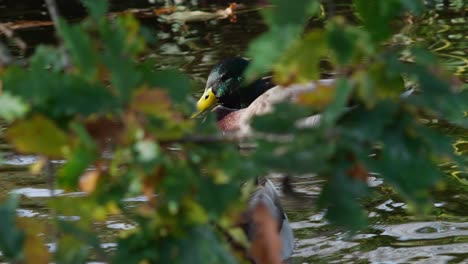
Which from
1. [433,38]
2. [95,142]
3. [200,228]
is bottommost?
[433,38]

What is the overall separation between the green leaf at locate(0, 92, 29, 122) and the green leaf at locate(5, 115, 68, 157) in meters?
0.02

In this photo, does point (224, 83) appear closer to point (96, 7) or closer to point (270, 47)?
point (96, 7)

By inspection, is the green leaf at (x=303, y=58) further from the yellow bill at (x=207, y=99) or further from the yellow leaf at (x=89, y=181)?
the yellow bill at (x=207, y=99)

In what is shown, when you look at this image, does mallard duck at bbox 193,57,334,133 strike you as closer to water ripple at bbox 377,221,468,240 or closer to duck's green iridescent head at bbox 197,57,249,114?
duck's green iridescent head at bbox 197,57,249,114

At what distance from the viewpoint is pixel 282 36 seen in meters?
1.58

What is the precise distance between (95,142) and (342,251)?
10.2ft

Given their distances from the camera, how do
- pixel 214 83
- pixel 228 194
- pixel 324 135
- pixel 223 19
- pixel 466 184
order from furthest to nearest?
pixel 223 19, pixel 214 83, pixel 466 184, pixel 228 194, pixel 324 135

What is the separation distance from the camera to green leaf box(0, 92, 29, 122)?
5.61ft

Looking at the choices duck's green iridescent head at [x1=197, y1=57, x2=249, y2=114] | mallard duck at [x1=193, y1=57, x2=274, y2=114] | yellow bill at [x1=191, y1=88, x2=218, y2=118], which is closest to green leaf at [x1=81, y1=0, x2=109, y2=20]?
mallard duck at [x1=193, y1=57, x2=274, y2=114]

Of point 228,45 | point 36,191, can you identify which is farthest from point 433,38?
point 36,191

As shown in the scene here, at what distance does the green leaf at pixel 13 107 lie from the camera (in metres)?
1.71

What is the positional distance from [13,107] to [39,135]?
0.20 ft

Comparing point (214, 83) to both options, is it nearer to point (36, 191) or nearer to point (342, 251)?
point (36, 191)

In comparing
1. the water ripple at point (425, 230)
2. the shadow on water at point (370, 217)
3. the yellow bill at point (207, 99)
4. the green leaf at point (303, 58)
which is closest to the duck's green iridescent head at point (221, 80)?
the yellow bill at point (207, 99)
